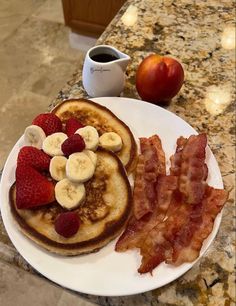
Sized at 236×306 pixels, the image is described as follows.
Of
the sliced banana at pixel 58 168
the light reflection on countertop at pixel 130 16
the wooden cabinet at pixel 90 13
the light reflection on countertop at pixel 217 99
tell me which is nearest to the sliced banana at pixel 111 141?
the sliced banana at pixel 58 168

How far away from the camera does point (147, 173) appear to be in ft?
2.84

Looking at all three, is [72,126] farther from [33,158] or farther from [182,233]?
[182,233]

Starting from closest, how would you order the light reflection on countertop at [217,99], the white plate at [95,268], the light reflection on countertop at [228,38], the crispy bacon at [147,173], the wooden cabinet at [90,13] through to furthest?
the white plate at [95,268], the crispy bacon at [147,173], the light reflection on countertop at [217,99], the light reflection on countertop at [228,38], the wooden cabinet at [90,13]

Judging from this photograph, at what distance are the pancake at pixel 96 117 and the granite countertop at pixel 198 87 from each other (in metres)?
0.11

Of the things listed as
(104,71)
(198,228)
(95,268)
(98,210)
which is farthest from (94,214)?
(104,71)

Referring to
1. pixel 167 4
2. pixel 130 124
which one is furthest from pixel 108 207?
pixel 167 4

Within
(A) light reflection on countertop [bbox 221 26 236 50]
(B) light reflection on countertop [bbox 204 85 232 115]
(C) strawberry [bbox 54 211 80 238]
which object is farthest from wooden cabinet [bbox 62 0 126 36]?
(C) strawberry [bbox 54 211 80 238]

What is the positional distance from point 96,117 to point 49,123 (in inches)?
5.9

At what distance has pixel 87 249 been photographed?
2.43 ft

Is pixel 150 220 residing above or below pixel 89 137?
below

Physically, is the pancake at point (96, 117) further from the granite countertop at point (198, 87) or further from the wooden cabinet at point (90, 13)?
the wooden cabinet at point (90, 13)

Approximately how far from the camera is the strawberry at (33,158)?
2.64ft

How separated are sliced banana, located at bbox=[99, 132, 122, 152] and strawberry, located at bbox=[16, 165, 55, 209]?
0.18m

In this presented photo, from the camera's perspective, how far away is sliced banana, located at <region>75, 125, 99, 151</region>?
86 cm
